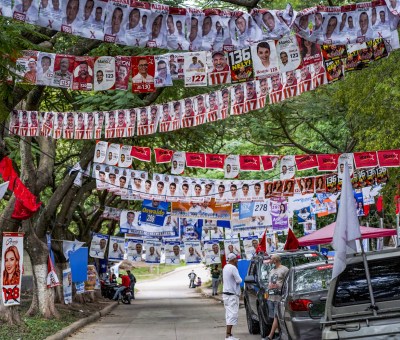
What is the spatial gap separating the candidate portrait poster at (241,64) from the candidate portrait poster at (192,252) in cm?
1856

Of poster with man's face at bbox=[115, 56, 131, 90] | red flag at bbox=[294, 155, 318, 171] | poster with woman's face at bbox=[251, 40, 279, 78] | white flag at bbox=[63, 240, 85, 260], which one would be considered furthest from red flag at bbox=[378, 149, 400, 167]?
white flag at bbox=[63, 240, 85, 260]

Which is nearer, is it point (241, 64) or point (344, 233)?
point (344, 233)

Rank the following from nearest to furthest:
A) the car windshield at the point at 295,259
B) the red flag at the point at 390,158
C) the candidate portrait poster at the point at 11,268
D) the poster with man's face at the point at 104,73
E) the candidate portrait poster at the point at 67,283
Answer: the poster with man's face at the point at 104,73, the candidate portrait poster at the point at 11,268, the car windshield at the point at 295,259, the red flag at the point at 390,158, the candidate portrait poster at the point at 67,283

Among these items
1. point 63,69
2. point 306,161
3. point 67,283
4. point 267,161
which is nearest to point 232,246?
point 67,283

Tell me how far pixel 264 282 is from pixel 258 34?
23.6 feet

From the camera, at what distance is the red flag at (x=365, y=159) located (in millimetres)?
22156

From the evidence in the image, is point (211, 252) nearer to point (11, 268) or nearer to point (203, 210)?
point (203, 210)

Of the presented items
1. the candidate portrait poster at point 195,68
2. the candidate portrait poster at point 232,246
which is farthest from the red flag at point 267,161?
the candidate portrait poster at point 232,246

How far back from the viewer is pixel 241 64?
1488 cm

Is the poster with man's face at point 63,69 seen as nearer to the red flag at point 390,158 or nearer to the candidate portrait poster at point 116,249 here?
the red flag at point 390,158

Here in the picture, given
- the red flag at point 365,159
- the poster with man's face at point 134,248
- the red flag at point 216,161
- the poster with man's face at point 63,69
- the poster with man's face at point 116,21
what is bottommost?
the poster with man's face at point 134,248

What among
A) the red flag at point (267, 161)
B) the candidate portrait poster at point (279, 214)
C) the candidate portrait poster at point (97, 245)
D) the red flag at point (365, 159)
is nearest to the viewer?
the red flag at point (365, 159)

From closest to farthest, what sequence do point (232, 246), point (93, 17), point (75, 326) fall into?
point (93, 17)
point (75, 326)
point (232, 246)

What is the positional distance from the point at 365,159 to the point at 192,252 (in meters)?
12.0
